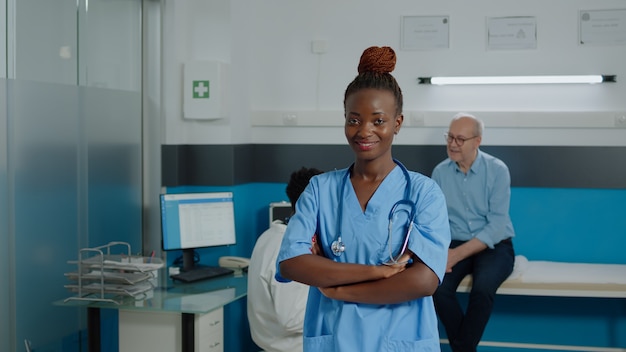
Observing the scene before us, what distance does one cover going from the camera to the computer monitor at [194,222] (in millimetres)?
4094

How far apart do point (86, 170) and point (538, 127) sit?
8.24ft

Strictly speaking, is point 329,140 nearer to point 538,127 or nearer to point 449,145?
point 449,145

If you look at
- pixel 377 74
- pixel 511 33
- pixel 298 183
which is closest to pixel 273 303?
Answer: pixel 298 183

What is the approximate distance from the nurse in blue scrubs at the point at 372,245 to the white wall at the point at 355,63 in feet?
9.19

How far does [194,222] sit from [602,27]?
253 cm

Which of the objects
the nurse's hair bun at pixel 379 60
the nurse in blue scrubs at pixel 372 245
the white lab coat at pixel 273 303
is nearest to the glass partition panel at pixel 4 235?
the white lab coat at pixel 273 303

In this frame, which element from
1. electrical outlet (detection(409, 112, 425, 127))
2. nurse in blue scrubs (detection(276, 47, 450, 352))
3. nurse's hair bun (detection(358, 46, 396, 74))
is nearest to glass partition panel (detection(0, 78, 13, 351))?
nurse in blue scrubs (detection(276, 47, 450, 352))

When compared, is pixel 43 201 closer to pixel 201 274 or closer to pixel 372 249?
pixel 201 274

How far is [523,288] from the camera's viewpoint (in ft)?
13.5

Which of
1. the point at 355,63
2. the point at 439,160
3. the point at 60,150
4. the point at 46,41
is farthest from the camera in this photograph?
the point at 355,63

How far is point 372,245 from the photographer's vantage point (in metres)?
1.84

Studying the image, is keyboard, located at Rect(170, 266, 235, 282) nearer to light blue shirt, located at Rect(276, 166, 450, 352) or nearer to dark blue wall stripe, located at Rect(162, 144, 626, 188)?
dark blue wall stripe, located at Rect(162, 144, 626, 188)

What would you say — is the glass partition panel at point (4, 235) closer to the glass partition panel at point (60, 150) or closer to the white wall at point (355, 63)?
the glass partition panel at point (60, 150)

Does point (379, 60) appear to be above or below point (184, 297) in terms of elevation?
above
